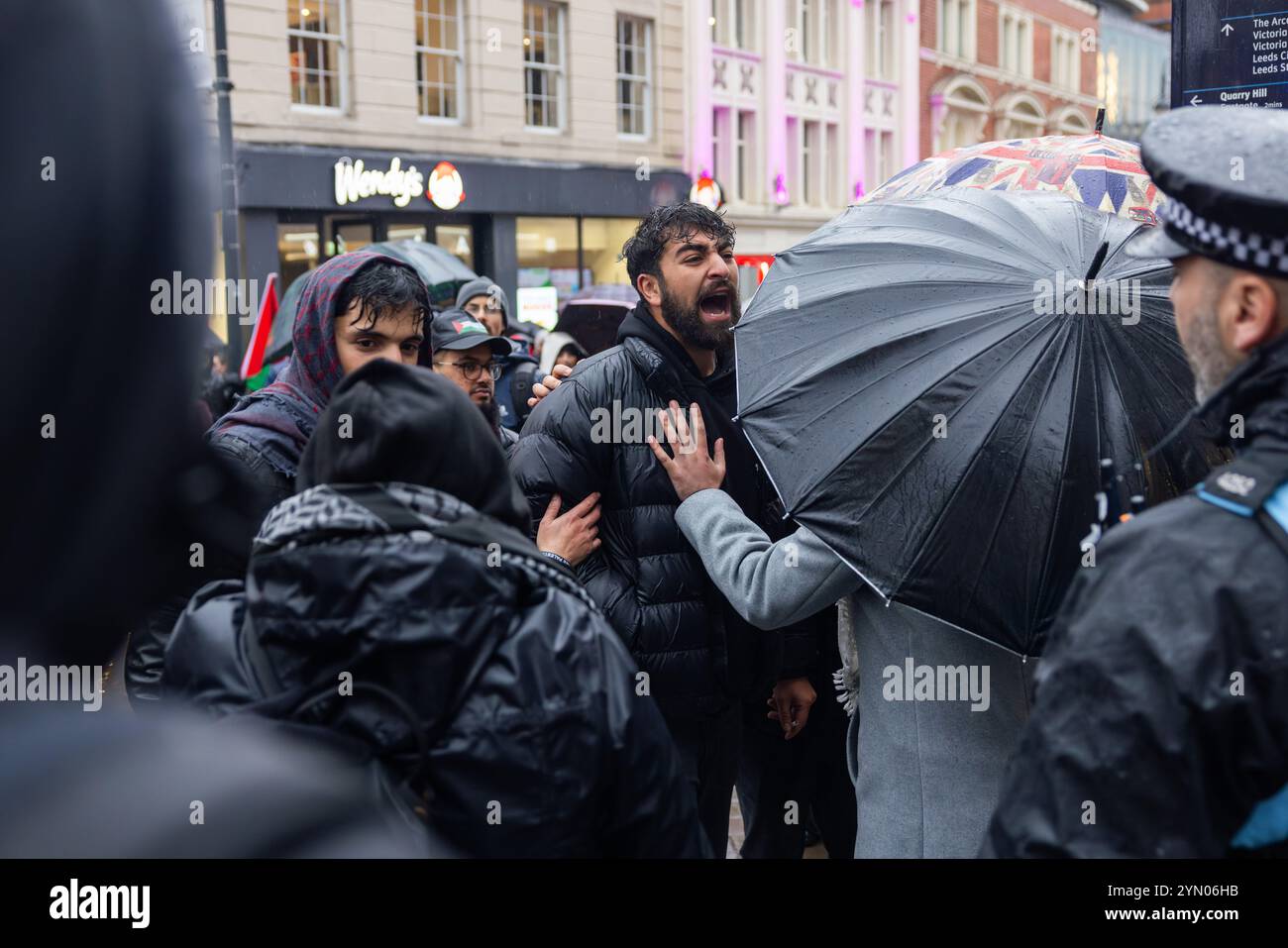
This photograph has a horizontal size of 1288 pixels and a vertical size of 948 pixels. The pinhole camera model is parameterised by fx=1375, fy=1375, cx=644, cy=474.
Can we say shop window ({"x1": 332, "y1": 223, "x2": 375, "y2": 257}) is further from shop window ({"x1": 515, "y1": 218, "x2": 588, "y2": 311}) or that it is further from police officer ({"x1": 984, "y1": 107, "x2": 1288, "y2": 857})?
police officer ({"x1": 984, "y1": 107, "x2": 1288, "y2": 857})

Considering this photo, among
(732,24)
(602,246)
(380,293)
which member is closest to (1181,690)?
(380,293)

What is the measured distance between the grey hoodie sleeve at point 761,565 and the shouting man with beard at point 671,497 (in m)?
0.26

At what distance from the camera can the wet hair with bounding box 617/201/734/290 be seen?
14.3ft

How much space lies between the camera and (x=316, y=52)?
Result: 64.8 ft

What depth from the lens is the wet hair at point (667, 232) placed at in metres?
4.36

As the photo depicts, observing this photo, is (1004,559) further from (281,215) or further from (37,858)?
(281,215)

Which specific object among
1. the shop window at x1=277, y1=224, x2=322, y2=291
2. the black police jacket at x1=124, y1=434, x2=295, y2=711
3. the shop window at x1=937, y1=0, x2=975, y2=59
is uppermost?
the shop window at x1=937, y1=0, x2=975, y2=59

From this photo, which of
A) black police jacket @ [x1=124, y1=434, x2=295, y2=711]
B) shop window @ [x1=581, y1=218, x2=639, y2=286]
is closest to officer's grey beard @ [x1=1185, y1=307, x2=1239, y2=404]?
black police jacket @ [x1=124, y1=434, x2=295, y2=711]

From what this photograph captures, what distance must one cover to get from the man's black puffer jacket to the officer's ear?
100 cm

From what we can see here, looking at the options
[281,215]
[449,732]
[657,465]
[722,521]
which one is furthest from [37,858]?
[281,215]

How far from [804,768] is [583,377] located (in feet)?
4.75

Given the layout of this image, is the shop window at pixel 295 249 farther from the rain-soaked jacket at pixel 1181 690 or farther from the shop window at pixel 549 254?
the rain-soaked jacket at pixel 1181 690

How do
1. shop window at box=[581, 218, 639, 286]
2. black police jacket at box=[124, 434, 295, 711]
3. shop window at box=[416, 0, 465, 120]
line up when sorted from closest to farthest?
black police jacket at box=[124, 434, 295, 711]
shop window at box=[416, 0, 465, 120]
shop window at box=[581, 218, 639, 286]

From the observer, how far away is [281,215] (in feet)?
63.9
